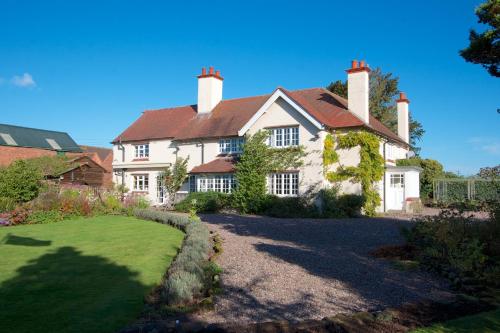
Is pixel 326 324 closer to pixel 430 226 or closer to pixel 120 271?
pixel 120 271


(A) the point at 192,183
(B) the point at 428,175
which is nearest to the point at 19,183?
(A) the point at 192,183

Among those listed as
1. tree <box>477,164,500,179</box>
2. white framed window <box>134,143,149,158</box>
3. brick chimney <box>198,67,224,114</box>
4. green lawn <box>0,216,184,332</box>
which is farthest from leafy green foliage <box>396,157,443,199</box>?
green lawn <box>0,216,184,332</box>

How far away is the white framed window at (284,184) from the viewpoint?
2609 centimetres

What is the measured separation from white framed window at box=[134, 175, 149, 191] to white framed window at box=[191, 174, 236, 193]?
632 cm

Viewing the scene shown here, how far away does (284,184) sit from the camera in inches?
1040

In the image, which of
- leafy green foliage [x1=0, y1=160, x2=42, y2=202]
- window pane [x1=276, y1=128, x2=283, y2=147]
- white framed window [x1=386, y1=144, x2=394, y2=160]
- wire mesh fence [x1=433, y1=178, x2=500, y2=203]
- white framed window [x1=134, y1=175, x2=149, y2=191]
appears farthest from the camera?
white framed window [x1=134, y1=175, x2=149, y2=191]

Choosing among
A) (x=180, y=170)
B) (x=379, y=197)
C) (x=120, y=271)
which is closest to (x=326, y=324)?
(x=120, y=271)

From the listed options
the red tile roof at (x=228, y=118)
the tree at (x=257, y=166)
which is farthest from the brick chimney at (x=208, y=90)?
the tree at (x=257, y=166)

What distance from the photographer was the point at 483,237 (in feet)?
33.0

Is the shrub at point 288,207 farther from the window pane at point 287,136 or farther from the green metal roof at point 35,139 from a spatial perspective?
the green metal roof at point 35,139

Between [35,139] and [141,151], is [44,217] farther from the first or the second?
[35,139]

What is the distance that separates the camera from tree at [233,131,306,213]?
84.8 ft

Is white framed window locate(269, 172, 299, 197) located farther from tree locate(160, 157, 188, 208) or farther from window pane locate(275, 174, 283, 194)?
tree locate(160, 157, 188, 208)

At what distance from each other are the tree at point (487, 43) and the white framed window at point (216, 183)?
720 inches
